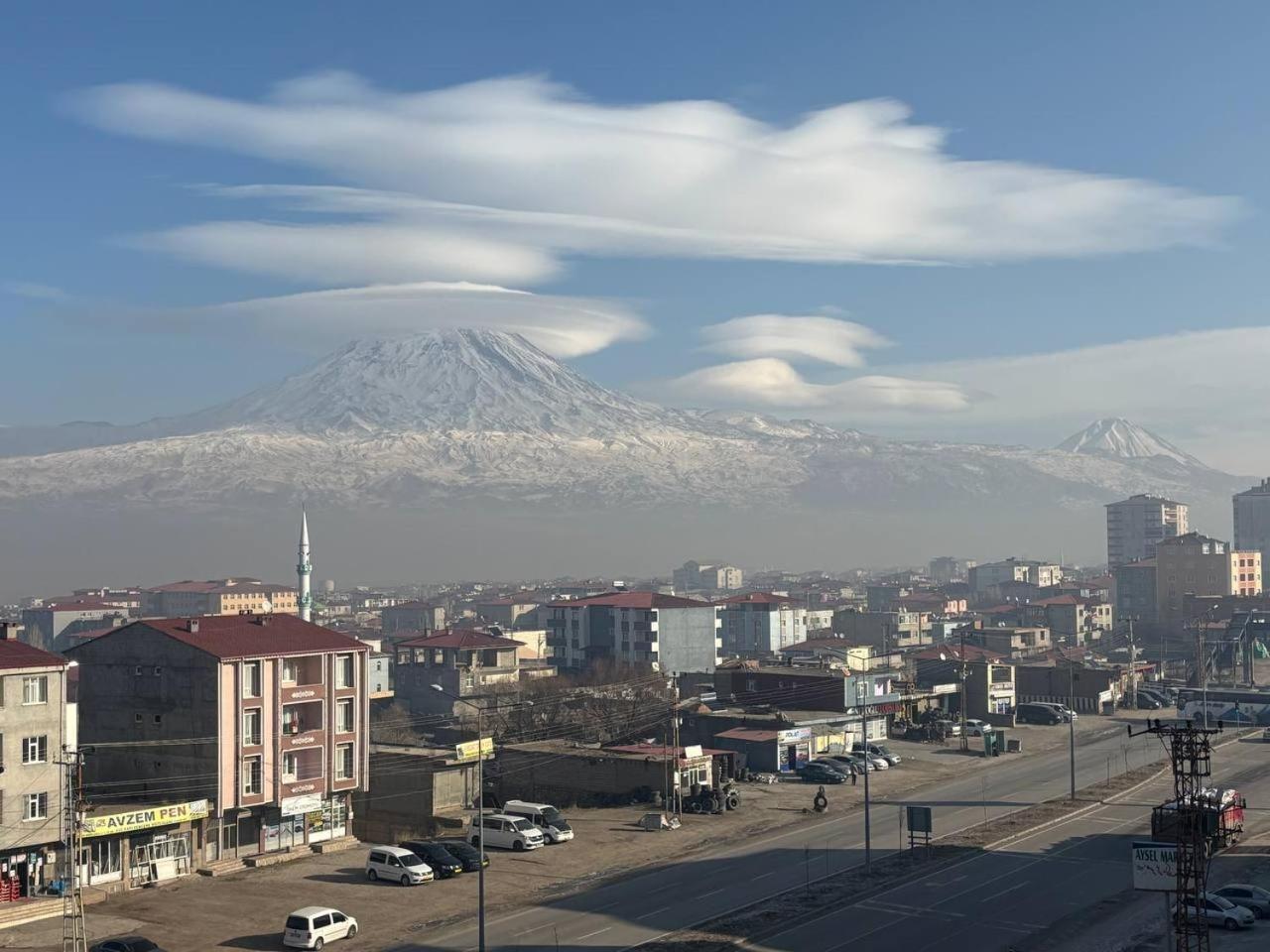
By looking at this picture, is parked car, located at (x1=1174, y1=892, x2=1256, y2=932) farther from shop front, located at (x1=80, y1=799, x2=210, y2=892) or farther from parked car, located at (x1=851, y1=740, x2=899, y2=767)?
parked car, located at (x1=851, y1=740, x2=899, y2=767)

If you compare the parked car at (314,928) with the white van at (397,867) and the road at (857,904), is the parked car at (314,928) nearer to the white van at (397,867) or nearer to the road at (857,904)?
the road at (857,904)

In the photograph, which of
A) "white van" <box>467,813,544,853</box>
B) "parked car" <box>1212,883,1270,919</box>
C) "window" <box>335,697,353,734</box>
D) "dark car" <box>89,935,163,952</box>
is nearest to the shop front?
"window" <box>335,697,353,734</box>

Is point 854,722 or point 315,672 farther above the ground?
point 315,672

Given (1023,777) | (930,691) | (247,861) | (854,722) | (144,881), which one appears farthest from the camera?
(930,691)

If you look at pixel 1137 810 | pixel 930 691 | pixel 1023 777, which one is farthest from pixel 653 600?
pixel 1137 810

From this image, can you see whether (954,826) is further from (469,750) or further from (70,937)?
(70,937)

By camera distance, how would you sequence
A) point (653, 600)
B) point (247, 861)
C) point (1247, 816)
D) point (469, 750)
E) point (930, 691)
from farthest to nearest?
point (653, 600) → point (930, 691) → point (469, 750) → point (1247, 816) → point (247, 861)

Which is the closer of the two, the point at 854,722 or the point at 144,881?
the point at 144,881

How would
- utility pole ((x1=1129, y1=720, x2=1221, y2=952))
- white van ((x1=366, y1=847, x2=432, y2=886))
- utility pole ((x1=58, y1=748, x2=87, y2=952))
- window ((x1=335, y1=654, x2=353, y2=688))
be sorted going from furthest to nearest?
window ((x1=335, y1=654, x2=353, y2=688)) < white van ((x1=366, y1=847, x2=432, y2=886)) < utility pole ((x1=58, y1=748, x2=87, y2=952)) < utility pole ((x1=1129, y1=720, x2=1221, y2=952))
